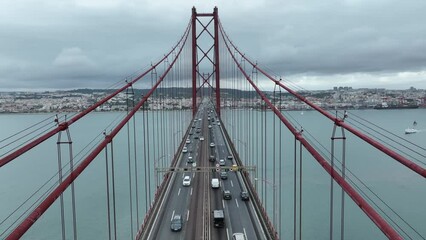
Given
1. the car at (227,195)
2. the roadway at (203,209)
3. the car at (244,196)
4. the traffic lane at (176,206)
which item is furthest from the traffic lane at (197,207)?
the car at (244,196)

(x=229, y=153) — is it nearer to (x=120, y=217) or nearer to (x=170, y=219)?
(x=120, y=217)

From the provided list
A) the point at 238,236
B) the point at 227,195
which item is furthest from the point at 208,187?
the point at 238,236

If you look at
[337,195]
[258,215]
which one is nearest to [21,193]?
[258,215]

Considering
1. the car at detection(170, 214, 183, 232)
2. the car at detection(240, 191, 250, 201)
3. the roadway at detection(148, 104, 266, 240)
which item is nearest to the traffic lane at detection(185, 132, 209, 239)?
the roadway at detection(148, 104, 266, 240)

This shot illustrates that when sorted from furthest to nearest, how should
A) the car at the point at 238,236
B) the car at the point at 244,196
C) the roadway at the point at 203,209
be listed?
the car at the point at 244,196, the roadway at the point at 203,209, the car at the point at 238,236

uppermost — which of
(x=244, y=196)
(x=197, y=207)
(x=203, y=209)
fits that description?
(x=244, y=196)

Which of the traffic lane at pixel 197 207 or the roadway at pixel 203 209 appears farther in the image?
the traffic lane at pixel 197 207

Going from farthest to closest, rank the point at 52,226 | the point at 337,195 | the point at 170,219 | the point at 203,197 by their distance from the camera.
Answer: the point at 337,195
the point at 52,226
the point at 203,197
the point at 170,219

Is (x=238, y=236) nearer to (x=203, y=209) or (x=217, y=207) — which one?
(x=203, y=209)

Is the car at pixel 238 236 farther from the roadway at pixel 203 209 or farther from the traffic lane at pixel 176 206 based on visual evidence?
the traffic lane at pixel 176 206

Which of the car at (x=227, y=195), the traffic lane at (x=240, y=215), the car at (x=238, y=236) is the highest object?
the car at (x=238, y=236)

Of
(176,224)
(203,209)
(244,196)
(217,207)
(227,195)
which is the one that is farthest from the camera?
(227,195)
